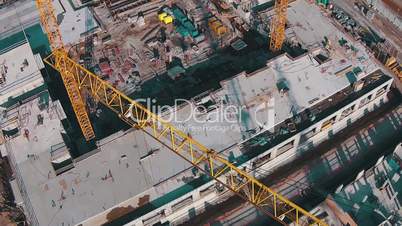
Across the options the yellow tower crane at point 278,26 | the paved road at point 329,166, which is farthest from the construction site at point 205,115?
the yellow tower crane at point 278,26

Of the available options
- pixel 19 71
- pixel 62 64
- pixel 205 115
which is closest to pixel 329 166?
pixel 205 115

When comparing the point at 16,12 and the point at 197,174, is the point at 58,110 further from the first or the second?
the point at 16,12

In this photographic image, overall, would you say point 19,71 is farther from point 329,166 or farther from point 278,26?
point 329,166

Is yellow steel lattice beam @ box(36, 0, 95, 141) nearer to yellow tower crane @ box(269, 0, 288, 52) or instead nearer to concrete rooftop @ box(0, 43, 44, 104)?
concrete rooftop @ box(0, 43, 44, 104)

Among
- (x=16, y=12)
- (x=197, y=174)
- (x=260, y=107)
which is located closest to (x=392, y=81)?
(x=260, y=107)

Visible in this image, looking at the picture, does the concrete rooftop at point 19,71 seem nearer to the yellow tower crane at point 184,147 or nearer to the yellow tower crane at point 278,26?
A: the yellow tower crane at point 184,147

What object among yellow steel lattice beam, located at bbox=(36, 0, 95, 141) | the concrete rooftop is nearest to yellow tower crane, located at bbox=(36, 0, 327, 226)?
yellow steel lattice beam, located at bbox=(36, 0, 95, 141)
